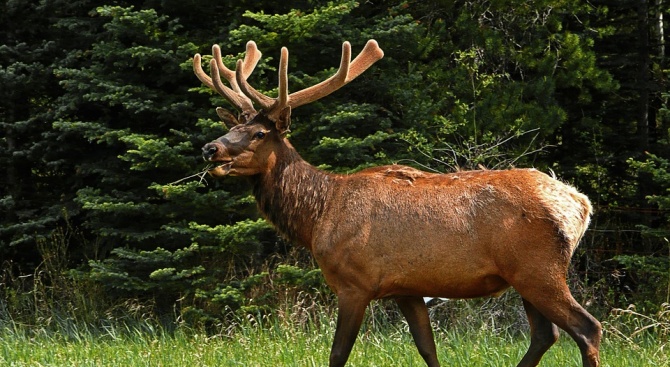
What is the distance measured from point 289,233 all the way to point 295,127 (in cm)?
348

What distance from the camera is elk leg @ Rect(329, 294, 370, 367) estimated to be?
6570 mm

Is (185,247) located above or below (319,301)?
above

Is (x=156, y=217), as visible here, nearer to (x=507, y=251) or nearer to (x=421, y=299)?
(x=421, y=299)

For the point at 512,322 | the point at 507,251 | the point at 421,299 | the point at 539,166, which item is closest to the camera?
the point at 507,251

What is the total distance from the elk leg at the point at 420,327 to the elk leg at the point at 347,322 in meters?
0.47

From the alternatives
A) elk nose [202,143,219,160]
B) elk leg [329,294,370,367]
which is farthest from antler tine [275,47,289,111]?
elk leg [329,294,370,367]

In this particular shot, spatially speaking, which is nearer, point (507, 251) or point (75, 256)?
point (507, 251)

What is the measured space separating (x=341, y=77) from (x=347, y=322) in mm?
1881

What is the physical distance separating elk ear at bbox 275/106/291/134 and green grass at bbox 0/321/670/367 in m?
1.67

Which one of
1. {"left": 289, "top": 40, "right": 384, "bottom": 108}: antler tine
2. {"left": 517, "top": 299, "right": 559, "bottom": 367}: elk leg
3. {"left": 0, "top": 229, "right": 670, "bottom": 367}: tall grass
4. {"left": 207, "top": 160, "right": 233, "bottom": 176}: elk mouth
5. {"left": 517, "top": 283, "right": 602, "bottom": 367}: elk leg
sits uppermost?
{"left": 289, "top": 40, "right": 384, "bottom": 108}: antler tine

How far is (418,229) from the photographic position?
6508 millimetres

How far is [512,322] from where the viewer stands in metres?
9.91

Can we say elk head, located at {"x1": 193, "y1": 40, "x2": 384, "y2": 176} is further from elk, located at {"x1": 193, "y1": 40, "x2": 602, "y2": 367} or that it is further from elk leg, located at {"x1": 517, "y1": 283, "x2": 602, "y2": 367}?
elk leg, located at {"x1": 517, "y1": 283, "x2": 602, "y2": 367}

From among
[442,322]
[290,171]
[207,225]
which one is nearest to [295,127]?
[207,225]
